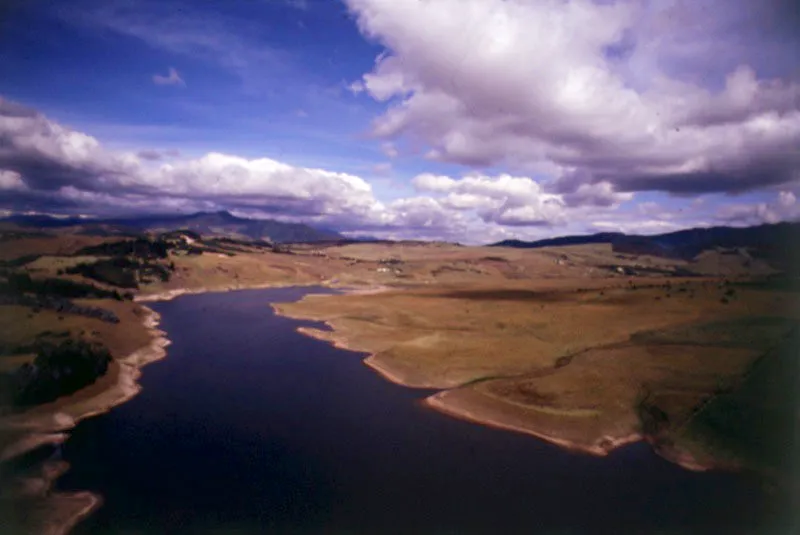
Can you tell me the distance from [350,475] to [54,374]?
32.8 metres

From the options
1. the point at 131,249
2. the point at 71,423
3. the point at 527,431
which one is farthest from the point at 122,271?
the point at 527,431

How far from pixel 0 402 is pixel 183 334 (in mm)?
38853

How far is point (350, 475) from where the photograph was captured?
110ft

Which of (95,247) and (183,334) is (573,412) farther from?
(95,247)

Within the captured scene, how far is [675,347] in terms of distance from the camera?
190 ft

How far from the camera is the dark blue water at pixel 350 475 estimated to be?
28.6 meters

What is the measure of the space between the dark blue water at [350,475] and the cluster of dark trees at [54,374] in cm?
588

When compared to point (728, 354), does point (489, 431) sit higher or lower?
lower

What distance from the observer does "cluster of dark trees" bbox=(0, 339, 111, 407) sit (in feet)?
141

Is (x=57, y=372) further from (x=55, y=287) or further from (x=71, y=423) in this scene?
(x=55, y=287)

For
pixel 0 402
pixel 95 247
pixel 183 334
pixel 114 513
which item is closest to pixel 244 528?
pixel 114 513

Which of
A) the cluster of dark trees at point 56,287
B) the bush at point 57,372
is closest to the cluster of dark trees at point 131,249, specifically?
the cluster of dark trees at point 56,287

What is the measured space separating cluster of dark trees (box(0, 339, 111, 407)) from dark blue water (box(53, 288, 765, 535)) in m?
5.88

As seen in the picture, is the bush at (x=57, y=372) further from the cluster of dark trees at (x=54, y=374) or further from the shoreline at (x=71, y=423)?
the shoreline at (x=71, y=423)
